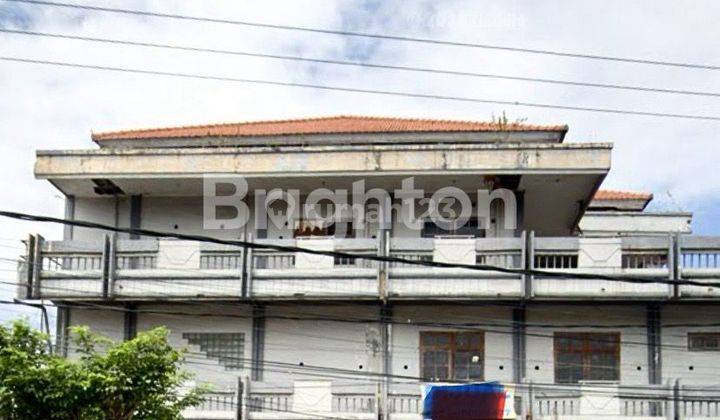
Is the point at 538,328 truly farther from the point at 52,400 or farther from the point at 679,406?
the point at 52,400

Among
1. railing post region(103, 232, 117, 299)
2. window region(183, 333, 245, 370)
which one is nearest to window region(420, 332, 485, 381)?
window region(183, 333, 245, 370)

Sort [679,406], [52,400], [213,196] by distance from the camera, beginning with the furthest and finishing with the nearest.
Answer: [213,196]
[679,406]
[52,400]

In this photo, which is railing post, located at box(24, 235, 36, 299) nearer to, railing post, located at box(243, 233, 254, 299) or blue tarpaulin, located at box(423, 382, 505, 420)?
railing post, located at box(243, 233, 254, 299)

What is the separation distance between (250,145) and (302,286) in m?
4.46

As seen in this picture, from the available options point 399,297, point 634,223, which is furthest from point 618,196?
point 399,297

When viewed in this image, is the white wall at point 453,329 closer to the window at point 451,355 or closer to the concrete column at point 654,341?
the window at point 451,355

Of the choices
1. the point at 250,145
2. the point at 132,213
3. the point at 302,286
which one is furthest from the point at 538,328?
the point at 132,213

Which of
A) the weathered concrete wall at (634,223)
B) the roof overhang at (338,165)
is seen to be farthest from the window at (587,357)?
the weathered concrete wall at (634,223)

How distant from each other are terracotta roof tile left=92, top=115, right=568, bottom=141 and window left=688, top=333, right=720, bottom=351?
221 inches

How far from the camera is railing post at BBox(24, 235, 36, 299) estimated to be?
24312mm

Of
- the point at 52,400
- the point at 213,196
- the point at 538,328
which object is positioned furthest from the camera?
the point at 213,196

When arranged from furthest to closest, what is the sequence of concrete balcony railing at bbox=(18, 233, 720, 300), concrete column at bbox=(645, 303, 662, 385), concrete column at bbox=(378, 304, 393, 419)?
concrete column at bbox=(378, 304, 393, 419), concrete column at bbox=(645, 303, 662, 385), concrete balcony railing at bbox=(18, 233, 720, 300)

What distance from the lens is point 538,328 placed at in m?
24.6

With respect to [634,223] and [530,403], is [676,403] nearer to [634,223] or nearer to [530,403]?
[530,403]
